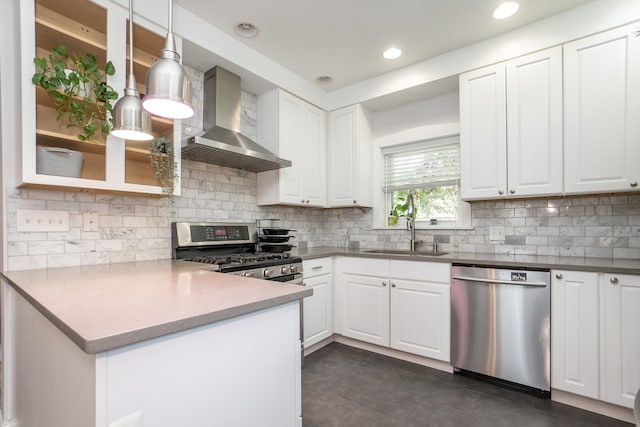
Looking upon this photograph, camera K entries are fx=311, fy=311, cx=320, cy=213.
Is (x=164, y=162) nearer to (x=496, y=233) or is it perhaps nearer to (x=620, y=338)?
(x=496, y=233)

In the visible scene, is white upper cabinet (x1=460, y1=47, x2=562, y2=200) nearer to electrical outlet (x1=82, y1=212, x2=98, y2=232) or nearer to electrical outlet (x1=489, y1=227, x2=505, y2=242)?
electrical outlet (x1=489, y1=227, x2=505, y2=242)

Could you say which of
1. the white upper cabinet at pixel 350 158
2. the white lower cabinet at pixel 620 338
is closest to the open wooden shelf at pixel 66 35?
the white upper cabinet at pixel 350 158

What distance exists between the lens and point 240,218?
2.97 m

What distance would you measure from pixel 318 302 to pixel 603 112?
259 cm

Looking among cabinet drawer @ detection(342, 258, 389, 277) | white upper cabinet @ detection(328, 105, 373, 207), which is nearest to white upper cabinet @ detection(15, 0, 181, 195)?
cabinet drawer @ detection(342, 258, 389, 277)

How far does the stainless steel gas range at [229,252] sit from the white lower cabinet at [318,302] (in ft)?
0.67

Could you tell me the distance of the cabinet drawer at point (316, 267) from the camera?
2.77m

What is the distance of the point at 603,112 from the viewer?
6.98ft

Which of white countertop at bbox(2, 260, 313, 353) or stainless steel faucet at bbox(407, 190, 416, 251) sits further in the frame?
stainless steel faucet at bbox(407, 190, 416, 251)

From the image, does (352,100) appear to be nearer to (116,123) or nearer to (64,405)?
(116,123)

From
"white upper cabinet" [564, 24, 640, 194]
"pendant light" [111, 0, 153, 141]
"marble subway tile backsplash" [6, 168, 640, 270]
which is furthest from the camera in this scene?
"white upper cabinet" [564, 24, 640, 194]

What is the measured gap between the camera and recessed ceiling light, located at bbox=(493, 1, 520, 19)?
2150 millimetres

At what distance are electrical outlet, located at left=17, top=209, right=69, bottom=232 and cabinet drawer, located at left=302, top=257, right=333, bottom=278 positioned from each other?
1690 millimetres

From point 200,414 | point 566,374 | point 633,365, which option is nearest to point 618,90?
point 633,365
